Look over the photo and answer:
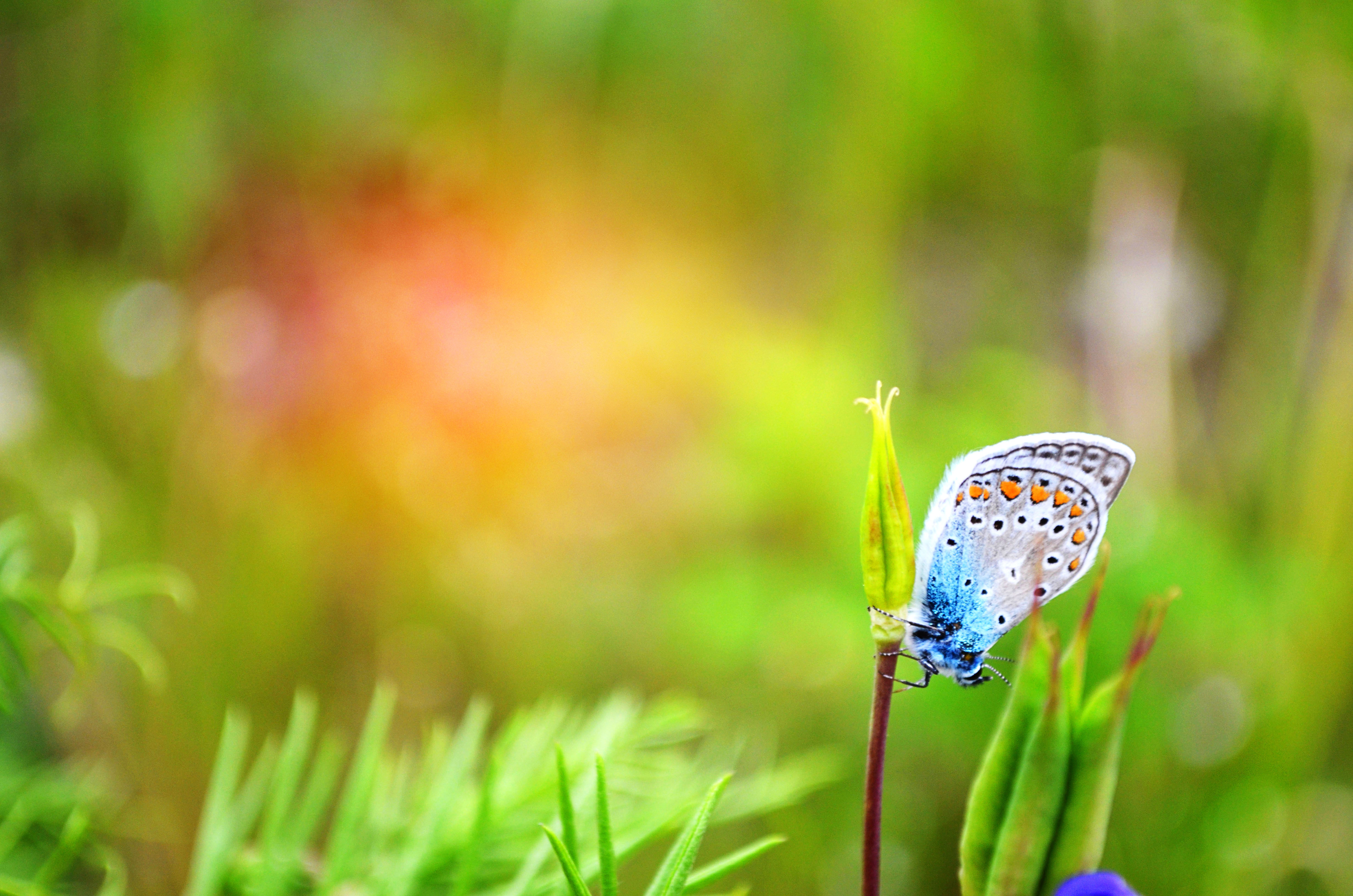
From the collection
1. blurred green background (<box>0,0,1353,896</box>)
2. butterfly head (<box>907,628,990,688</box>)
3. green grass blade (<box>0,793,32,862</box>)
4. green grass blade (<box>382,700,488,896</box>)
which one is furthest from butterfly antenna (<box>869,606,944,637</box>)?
blurred green background (<box>0,0,1353,896</box>)

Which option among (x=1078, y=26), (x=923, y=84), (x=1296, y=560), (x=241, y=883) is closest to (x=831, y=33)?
(x=923, y=84)

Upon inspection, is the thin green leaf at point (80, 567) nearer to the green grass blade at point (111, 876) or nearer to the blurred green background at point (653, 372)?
the green grass blade at point (111, 876)

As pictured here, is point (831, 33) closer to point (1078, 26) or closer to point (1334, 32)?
point (1078, 26)

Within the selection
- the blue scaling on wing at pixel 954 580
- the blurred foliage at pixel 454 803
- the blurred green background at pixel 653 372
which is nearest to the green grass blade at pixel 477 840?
the blurred foliage at pixel 454 803

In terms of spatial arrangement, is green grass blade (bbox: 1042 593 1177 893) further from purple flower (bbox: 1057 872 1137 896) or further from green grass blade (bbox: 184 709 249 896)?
green grass blade (bbox: 184 709 249 896)

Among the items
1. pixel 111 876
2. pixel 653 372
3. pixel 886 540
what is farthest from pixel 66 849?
pixel 653 372

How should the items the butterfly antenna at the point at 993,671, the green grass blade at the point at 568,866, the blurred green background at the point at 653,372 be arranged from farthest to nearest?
the blurred green background at the point at 653,372
the butterfly antenna at the point at 993,671
the green grass blade at the point at 568,866
